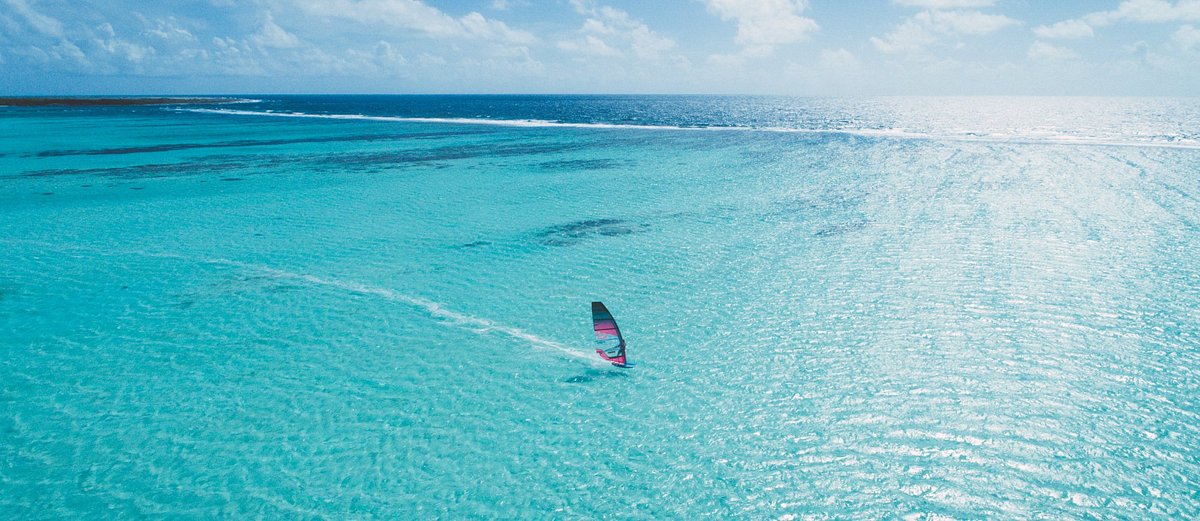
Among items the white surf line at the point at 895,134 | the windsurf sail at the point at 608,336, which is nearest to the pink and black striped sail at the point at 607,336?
the windsurf sail at the point at 608,336

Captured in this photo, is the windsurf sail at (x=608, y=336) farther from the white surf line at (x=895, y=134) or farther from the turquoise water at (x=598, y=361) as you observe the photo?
the white surf line at (x=895, y=134)

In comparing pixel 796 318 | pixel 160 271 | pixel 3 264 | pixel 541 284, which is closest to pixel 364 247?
pixel 160 271

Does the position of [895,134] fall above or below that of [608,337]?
above

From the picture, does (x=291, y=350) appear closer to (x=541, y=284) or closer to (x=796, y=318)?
(x=541, y=284)

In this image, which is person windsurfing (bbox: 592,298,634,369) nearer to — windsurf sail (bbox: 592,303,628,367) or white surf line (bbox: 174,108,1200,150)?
windsurf sail (bbox: 592,303,628,367)

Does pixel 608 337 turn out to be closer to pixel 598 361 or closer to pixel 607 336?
pixel 607 336

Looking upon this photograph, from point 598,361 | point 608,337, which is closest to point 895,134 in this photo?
point 608,337
